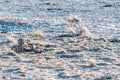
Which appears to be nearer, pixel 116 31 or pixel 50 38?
pixel 50 38

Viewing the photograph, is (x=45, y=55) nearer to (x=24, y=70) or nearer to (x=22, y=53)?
(x=22, y=53)

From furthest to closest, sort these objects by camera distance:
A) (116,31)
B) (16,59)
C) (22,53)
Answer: (116,31) < (22,53) < (16,59)

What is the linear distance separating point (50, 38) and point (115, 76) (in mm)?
7518

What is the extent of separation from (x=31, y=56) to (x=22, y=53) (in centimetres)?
56

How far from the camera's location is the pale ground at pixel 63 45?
12.7m

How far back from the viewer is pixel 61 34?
66.3 feet

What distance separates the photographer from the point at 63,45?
17469 mm

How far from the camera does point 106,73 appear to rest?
41.3 ft

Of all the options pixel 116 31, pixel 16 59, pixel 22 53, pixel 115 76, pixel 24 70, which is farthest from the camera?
pixel 116 31

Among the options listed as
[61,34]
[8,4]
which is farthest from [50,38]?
[8,4]

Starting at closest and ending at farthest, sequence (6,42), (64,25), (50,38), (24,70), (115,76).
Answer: (115,76) < (24,70) < (6,42) < (50,38) < (64,25)

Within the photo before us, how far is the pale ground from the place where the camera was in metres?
12.7

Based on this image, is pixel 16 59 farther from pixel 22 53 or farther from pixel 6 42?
pixel 6 42

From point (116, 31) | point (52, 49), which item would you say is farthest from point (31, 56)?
point (116, 31)
